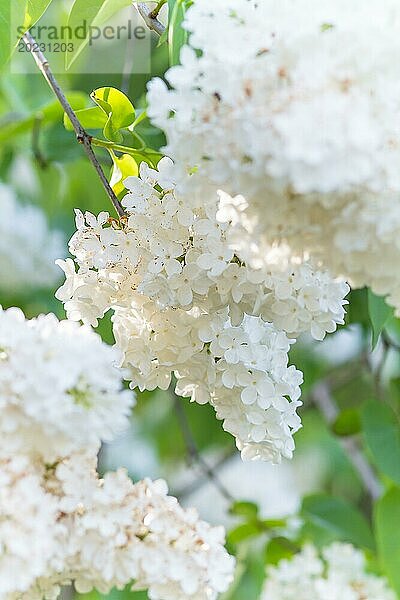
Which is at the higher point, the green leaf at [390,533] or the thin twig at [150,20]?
the thin twig at [150,20]

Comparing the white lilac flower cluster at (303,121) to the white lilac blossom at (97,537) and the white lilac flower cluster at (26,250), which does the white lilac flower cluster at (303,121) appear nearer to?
the white lilac blossom at (97,537)

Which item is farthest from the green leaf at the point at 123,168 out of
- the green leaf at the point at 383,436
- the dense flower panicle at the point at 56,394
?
the green leaf at the point at 383,436

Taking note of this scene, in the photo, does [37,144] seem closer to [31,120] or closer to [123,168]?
[31,120]

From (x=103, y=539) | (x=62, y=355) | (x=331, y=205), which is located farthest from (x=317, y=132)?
(x=103, y=539)

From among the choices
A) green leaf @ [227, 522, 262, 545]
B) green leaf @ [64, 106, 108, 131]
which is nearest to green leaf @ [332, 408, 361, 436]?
green leaf @ [227, 522, 262, 545]

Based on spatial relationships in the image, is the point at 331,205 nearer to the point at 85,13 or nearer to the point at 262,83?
the point at 262,83

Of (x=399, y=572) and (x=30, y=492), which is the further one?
Result: (x=399, y=572)
